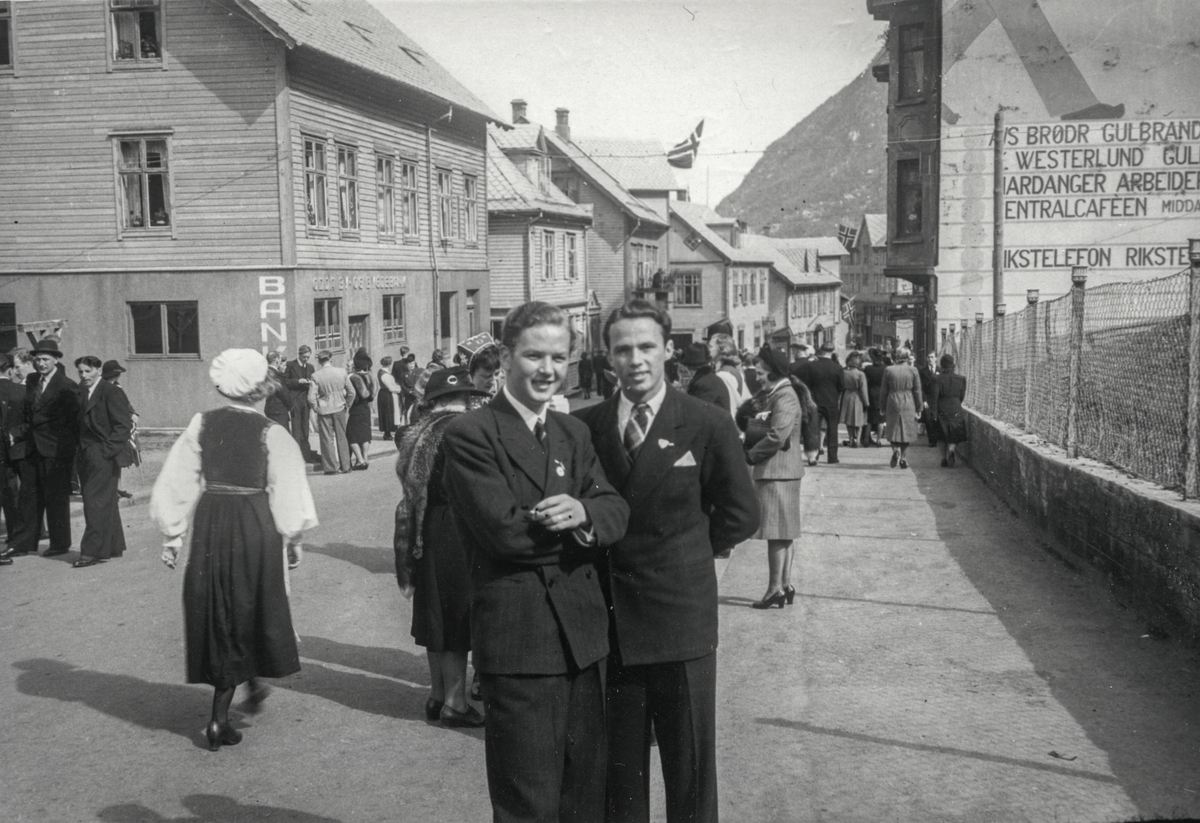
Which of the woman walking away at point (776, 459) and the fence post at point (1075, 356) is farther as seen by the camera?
the fence post at point (1075, 356)

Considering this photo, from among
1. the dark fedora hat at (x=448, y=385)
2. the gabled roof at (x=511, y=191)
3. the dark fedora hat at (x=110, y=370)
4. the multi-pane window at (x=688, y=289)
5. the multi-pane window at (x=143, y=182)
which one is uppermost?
the gabled roof at (x=511, y=191)

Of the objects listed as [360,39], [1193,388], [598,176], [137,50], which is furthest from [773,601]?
[598,176]

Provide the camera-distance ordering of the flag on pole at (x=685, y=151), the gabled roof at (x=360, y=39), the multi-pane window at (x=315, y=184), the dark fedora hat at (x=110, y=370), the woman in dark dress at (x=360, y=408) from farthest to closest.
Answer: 1. the flag on pole at (x=685, y=151)
2. the multi-pane window at (x=315, y=184)
3. the gabled roof at (x=360, y=39)
4. the woman in dark dress at (x=360, y=408)
5. the dark fedora hat at (x=110, y=370)

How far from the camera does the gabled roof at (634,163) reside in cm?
5339

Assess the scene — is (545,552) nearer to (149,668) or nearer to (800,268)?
(149,668)

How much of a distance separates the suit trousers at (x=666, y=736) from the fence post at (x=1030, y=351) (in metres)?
9.59

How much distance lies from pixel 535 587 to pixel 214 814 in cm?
213

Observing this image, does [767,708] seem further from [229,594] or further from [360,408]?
[360,408]

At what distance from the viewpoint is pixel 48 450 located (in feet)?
32.9

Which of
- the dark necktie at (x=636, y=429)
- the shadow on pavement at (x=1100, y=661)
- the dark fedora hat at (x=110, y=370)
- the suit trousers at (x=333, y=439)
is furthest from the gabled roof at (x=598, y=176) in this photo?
the dark necktie at (x=636, y=429)

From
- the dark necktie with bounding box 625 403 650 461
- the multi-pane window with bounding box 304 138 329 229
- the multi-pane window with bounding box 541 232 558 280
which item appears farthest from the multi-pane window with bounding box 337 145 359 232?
the dark necktie with bounding box 625 403 650 461

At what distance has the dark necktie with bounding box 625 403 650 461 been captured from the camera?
3.73 metres

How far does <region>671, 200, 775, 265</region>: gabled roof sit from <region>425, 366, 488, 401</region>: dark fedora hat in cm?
5368

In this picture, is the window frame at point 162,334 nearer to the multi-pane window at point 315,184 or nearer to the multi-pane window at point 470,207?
the multi-pane window at point 315,184
